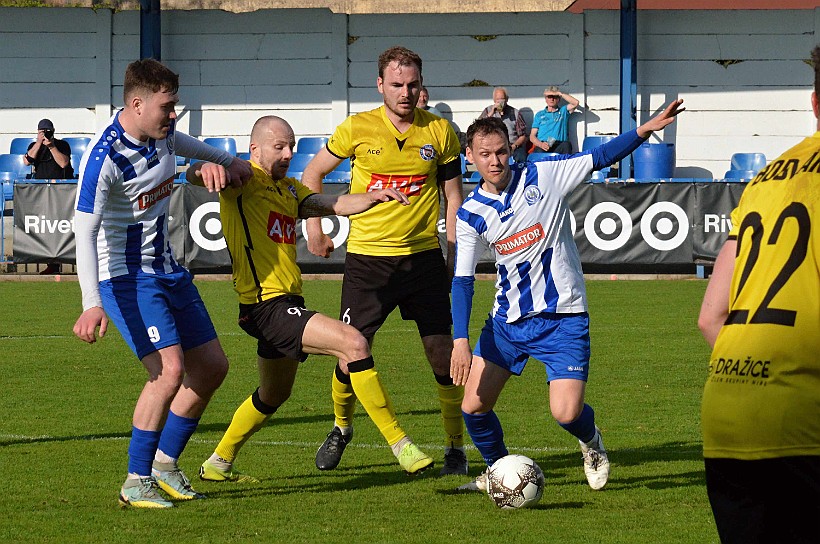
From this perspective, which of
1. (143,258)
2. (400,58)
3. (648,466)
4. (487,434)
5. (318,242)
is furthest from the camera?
(318,242)

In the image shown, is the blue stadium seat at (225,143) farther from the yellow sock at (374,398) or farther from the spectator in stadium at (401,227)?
the yellow sock at (374,398)

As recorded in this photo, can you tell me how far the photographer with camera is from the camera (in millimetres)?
19375

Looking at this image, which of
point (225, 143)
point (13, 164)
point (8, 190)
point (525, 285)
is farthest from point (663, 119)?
point (13, 164)

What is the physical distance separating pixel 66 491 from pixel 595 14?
61.1ft

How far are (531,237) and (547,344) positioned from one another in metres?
0.53

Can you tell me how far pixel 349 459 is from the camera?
7.08 metres

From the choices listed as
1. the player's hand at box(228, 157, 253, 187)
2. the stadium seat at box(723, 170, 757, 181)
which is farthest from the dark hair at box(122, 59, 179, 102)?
the stadium seat at box(723, 170, 757, 181)

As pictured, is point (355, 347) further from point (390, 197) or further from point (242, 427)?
point (242, 427)

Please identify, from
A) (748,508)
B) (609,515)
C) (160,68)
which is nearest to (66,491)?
(160,68)

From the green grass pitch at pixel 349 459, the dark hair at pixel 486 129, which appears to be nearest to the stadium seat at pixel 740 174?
the green grass pitch at pixel 349 459

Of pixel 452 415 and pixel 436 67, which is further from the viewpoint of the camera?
pixel 436 67

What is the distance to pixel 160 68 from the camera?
5777mm

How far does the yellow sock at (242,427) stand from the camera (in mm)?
6512

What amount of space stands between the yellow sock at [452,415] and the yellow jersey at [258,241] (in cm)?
107
